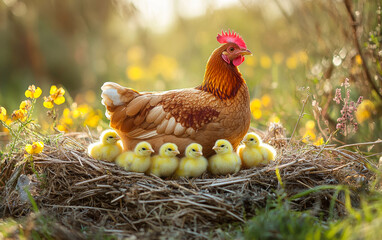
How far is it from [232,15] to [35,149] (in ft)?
22.6

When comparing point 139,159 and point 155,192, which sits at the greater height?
point 139,159

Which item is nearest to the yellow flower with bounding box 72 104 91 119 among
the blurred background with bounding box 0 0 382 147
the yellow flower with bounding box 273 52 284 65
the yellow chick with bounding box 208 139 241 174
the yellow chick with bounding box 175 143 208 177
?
the blurred background with bounding box 0 0 382 147

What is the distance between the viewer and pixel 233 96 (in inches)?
135

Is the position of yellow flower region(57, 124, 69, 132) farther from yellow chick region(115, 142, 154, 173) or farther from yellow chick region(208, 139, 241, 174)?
yellow chick region(208, 139, 241, 174)

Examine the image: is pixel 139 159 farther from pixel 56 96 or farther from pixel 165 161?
pixel 56 96

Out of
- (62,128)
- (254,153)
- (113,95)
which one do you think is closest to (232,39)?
(254,153)

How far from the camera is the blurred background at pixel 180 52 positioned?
424cm

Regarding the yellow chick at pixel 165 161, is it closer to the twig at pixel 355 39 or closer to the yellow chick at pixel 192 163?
the yellow chick at pixel 192 163

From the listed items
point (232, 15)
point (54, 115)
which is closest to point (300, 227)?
point (54, 115)

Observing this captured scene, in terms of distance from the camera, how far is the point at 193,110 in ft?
10.9

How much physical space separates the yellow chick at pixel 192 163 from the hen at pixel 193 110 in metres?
0.20

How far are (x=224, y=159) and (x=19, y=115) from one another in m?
1.83

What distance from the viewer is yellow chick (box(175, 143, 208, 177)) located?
311 cm

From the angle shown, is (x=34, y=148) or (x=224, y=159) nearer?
(x=34, y=148)
